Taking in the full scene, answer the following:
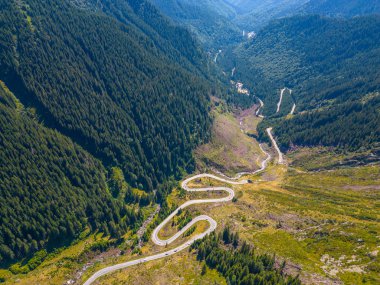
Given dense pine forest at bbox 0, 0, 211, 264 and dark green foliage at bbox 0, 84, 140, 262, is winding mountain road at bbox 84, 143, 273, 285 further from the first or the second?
dark green foliage at bbox 0, 84, 140, 262

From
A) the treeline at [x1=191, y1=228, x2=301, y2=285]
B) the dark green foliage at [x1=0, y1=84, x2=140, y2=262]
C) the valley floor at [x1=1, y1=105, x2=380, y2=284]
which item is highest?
the dark green foliage at [x1=0, y1=84, x2=140, y2=262]

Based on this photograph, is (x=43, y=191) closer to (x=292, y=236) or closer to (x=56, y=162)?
(x=56, y=162)

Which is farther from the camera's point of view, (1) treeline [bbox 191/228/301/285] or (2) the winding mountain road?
(2) the winding mountain road

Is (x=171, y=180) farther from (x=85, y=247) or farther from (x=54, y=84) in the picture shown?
(x=54, y=84)

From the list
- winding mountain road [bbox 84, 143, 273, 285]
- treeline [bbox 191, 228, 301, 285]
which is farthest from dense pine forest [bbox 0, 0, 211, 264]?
treeline [bbox 191, 228, 301, 285]

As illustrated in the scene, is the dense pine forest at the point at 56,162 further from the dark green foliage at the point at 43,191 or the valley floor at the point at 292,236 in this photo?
the valley floor at the point at 292,236

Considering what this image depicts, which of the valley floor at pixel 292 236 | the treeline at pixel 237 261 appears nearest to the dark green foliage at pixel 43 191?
the valley floor at pixel 292 236
